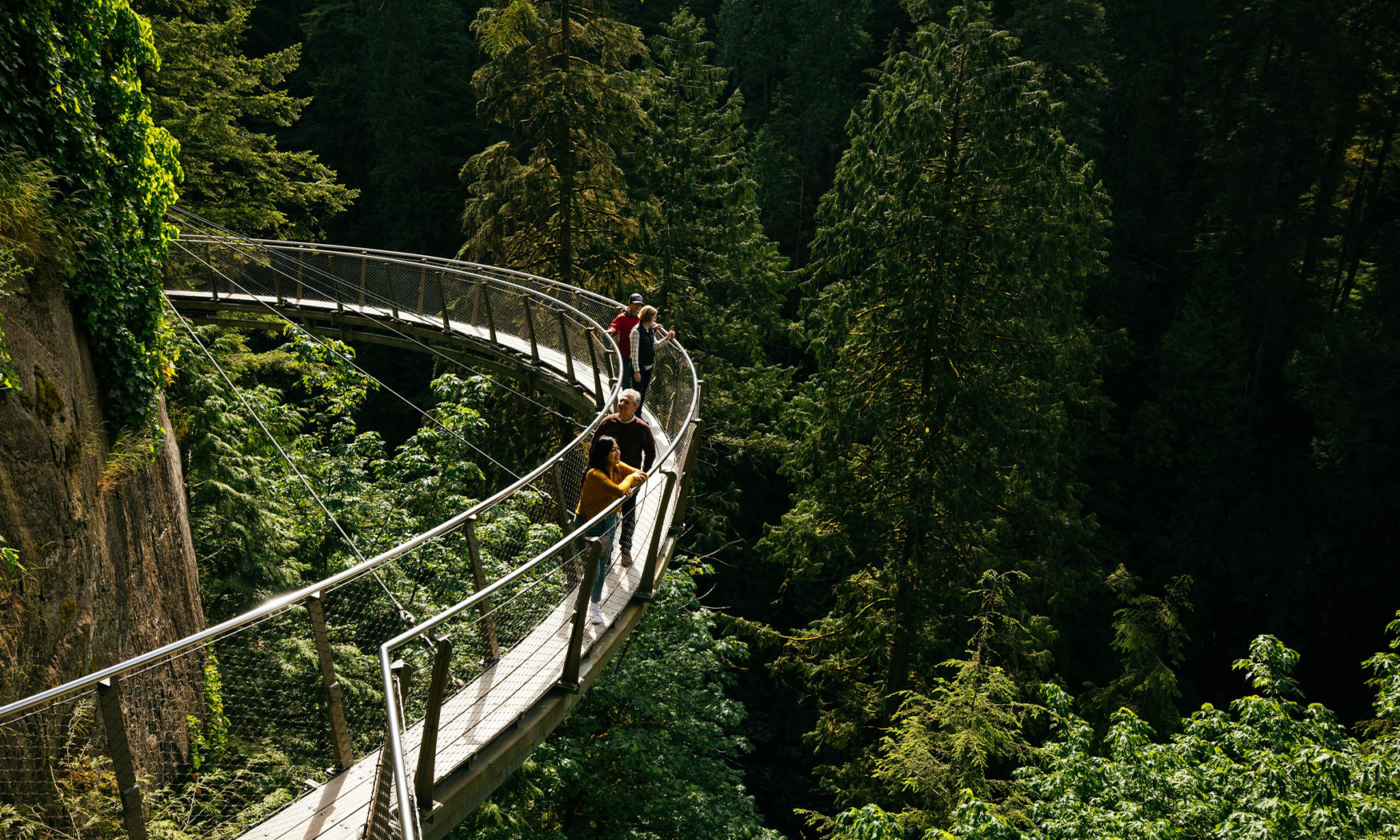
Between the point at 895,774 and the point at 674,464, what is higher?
the point at 674,464

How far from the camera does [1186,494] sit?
30.2 m

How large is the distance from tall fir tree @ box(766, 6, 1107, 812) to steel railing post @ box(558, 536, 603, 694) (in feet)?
Result: 31.9

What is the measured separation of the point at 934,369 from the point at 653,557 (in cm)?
979

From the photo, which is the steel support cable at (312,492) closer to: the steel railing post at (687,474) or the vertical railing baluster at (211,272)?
the steel railing post at (687,474)

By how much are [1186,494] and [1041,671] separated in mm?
16951

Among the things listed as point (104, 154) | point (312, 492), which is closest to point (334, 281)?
point (104, 154)

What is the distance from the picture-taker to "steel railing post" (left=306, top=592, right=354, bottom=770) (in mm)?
4961

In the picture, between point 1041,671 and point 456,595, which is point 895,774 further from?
point 456,595

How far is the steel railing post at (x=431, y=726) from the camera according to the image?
15.1 ft

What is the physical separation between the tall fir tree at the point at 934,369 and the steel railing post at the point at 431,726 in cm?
1113

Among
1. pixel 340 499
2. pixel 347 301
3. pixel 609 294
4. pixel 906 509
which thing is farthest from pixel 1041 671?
pixel 347 301

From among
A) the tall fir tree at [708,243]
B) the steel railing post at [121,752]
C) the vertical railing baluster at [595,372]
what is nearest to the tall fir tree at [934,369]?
the tall fir tree at [708,243]

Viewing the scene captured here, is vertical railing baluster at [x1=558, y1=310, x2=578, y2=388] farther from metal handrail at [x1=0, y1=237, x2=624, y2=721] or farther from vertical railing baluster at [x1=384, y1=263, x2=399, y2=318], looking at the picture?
metal handrail at [x1=0, y1=237, x2=624, y2=721]

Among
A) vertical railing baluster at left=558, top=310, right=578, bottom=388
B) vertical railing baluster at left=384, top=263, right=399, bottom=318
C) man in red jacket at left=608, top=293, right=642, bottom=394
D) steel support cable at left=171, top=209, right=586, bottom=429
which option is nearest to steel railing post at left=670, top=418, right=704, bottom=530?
man in red jacket at left=608, top=293, right=642, bottom=394
